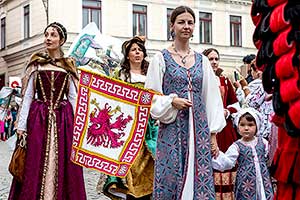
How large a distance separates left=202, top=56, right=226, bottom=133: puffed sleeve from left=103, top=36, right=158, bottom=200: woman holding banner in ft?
5.41

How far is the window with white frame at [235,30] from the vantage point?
110ft

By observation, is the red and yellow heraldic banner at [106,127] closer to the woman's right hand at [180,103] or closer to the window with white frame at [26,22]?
the woman's right hand at [180,103]

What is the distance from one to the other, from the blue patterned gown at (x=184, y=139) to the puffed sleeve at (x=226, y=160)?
821 millimetres

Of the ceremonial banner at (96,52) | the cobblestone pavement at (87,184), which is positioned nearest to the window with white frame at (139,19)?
the ceremonial banner at (96,52)

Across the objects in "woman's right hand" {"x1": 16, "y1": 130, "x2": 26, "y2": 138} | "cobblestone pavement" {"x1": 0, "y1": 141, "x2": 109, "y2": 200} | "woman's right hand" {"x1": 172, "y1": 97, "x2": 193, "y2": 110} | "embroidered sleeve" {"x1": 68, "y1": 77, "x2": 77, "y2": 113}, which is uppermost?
"embroidered sleeve" {"x1": 68, "y1": 77, "x2": 77, "y2": 113}

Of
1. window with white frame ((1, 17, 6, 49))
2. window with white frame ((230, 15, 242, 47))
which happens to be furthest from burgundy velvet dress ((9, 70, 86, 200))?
window with white frame ((1, 17, 6, 49))

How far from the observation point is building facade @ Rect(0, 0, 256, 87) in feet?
96.6

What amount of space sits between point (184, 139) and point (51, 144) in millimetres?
1835

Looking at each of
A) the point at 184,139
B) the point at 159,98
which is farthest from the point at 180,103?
the point at 184,139

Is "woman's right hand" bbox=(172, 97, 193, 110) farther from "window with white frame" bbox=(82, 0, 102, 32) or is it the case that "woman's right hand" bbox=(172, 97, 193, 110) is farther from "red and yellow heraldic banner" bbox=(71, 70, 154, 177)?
"window with white frame" bbox=(82, 0, 102, 32)

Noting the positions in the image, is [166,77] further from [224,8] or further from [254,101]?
[224,8]

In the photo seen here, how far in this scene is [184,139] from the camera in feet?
14.2

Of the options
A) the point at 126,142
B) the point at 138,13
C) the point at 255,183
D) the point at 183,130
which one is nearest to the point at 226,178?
the point at 255,183

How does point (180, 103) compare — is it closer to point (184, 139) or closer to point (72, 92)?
point (184, 139)
